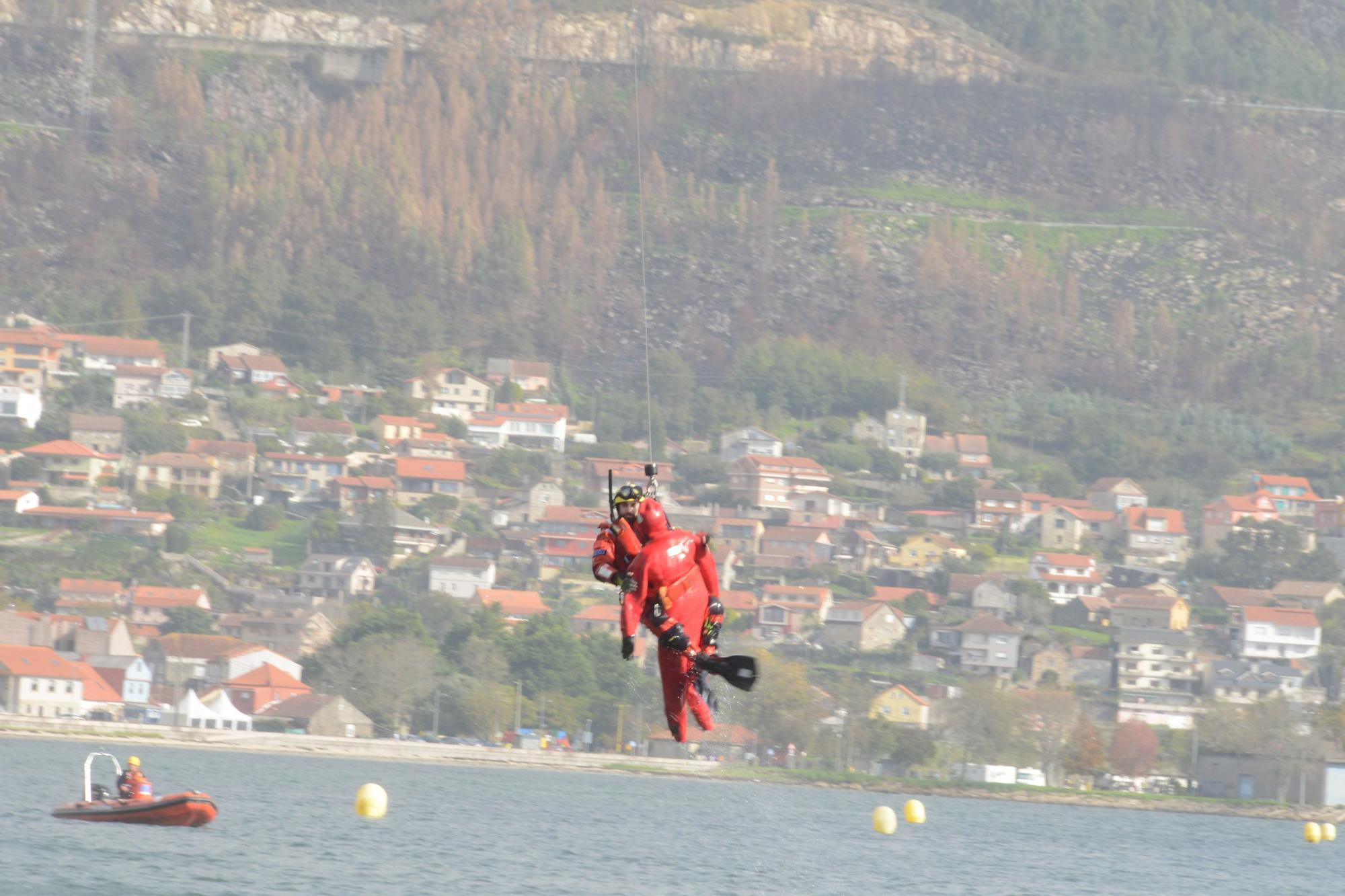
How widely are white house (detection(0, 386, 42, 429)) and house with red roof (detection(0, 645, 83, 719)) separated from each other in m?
53.9

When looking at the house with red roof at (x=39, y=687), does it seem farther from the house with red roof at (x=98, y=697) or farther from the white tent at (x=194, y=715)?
the white tent at (x=194, y=715)

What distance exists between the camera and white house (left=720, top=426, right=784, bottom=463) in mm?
144125

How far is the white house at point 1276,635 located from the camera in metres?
111

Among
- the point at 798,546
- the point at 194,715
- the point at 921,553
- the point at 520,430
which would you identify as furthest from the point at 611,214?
the point at 194,715

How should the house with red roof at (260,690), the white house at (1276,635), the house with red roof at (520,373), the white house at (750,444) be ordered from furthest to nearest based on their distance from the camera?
1. the house with red roof at (520,373)
2. the white house at (750,444)
3. the white house at (1276,635)
4. the house with red roof at (260,690)

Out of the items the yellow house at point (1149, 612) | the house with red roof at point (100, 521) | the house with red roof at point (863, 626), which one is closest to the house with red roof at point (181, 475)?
the house with red roof at point (100, 521)

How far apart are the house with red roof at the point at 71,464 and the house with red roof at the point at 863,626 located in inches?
1737

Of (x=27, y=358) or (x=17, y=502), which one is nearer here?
(x=17, y=502)

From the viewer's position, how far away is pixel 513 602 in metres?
102

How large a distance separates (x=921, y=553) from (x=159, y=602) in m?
Result: 44.4

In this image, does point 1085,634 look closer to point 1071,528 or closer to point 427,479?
point 1071,528

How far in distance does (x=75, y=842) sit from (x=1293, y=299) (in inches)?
5942

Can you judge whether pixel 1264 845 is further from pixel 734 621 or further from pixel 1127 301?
pixel 1127 301

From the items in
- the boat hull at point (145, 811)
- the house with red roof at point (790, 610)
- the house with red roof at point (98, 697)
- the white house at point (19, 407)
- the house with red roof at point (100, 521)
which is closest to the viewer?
the boat hull at point (145, 811)
